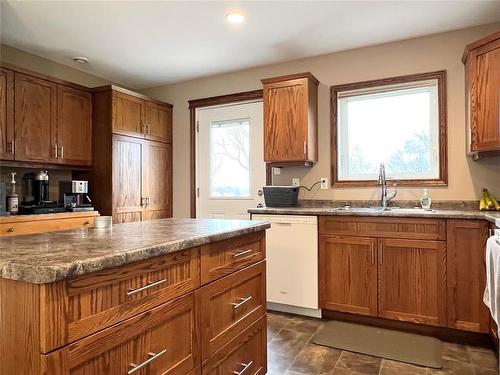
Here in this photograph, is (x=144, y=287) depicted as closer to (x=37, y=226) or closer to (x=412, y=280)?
(x=412, y=280)

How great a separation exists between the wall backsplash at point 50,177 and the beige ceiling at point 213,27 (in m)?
1.17

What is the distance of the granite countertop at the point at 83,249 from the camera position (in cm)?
83

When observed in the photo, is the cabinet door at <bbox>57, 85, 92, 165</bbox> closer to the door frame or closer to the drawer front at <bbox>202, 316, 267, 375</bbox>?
the door frame

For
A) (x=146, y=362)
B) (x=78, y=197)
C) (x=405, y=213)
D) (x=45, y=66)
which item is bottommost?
(x=146, y=362)

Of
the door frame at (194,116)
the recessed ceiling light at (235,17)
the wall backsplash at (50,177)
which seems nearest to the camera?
the recessed ceiling light at (235,17)

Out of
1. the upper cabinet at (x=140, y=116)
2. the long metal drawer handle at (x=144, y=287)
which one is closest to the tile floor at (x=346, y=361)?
the long metal drawer handle at (x=144, y=287)

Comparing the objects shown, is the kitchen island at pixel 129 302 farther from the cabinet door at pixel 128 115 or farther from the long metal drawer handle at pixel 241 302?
the cabinet door at pixel 128 115

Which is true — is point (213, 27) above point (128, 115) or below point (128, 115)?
above

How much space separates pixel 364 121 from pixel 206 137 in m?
1.86

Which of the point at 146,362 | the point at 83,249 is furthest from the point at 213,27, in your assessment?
the point at 146,362

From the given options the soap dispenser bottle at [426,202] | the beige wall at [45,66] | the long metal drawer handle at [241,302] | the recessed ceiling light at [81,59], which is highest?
the recessed ceiling light at [81,59]

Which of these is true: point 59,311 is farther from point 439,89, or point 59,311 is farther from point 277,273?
point 439,89

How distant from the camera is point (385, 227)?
266 centimetres

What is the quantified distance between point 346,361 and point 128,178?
2762 millimetres
